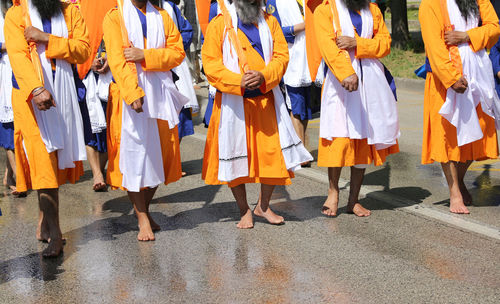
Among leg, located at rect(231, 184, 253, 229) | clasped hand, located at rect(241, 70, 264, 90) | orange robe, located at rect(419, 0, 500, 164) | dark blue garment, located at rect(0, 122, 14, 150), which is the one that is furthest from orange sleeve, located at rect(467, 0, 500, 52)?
dark blue garment, located at rect(0, 122, 14, 150)

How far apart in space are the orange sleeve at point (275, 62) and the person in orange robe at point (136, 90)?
0.70m

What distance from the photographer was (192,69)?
1581 centimetres

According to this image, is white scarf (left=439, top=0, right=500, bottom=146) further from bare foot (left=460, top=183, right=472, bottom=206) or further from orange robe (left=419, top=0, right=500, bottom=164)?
bare foot (left=460, top=183, right=472, bottom=206)

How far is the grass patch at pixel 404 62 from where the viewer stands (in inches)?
615

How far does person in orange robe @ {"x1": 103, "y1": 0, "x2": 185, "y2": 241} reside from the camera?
587 centimetres

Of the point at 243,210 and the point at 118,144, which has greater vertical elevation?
the point at 118,144

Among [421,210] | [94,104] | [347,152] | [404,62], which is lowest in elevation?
[421,210]

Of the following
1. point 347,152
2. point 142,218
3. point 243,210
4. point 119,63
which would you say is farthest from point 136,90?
point 347,152

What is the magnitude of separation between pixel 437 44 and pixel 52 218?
11.0 feet

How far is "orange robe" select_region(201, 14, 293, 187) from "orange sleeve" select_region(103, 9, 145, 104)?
619 millimetres

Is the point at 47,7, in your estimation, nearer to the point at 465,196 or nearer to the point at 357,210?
the point at 357,210

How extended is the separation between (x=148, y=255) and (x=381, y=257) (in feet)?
5.55

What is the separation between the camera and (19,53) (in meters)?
5.58

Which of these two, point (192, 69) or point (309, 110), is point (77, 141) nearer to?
point (309, 110)
